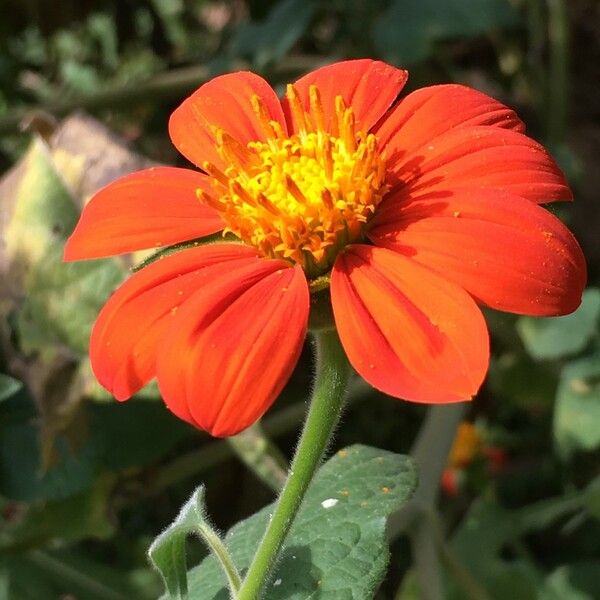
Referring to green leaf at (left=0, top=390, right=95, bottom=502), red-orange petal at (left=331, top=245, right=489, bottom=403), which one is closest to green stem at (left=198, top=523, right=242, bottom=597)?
red-orange petal at (left=331, top=245, right=489, bottom=403)

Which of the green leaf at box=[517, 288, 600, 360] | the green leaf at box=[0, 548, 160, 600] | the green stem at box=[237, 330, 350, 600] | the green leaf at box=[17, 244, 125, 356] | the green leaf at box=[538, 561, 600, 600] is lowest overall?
the green leaf at box=[538, 561, 600, 600]

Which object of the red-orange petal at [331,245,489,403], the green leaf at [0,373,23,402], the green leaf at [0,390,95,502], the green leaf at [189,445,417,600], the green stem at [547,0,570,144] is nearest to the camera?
the red-orange petal at [331,245,489,403]

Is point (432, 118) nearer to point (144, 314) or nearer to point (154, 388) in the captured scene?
point (144, 314)

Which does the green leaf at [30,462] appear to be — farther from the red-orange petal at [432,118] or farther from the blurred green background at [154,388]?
the red-orange petal at [432,118]

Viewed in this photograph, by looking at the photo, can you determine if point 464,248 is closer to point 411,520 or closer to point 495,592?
point 411,520

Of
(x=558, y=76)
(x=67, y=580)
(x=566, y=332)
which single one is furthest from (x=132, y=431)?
(x=558, y=76)

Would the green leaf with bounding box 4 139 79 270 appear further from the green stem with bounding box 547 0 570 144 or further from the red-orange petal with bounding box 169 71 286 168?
the green stem with bounding box 547 0 570 144

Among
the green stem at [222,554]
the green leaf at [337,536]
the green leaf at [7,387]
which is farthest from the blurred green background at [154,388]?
the green stem at [222,554]

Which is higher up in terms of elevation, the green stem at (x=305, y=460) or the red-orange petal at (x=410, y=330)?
the red-orange petal at (x=410, y=330)

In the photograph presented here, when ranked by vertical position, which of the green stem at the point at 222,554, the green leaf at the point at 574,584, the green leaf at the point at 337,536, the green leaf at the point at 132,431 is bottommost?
the green leaf at the point at 574,584
